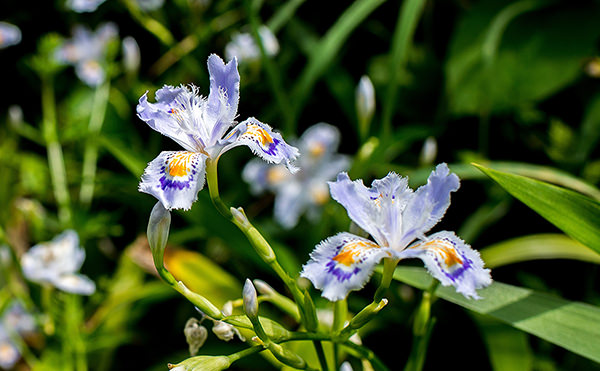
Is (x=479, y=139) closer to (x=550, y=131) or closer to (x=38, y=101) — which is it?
(x=550, y=131)

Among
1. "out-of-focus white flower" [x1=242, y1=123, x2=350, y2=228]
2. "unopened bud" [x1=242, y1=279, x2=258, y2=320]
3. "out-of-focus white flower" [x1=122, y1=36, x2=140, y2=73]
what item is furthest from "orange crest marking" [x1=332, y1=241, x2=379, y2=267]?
"out-of-focus white flower" [x1=122, y1=36, x2=140, y2=73]

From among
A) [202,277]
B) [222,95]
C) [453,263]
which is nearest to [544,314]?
[453,263]

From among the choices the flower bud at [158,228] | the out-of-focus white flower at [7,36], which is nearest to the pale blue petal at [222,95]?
the flower bud at [158,228]

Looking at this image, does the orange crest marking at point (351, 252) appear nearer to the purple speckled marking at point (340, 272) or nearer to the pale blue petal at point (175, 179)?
the purple speckled marking at point (340, 272)

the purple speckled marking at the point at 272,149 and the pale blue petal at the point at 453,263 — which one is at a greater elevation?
the purple speckled marking at the point at 272,149

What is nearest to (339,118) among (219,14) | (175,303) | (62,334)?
(219,14)

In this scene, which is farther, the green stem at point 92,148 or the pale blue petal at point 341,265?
the green stem at point 92,148

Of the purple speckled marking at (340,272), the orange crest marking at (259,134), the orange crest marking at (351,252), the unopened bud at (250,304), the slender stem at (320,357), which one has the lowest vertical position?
the slender stem at (320,357)
